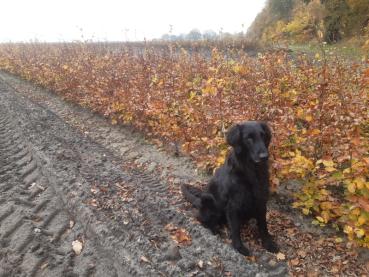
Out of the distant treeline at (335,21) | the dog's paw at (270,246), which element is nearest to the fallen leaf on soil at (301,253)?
the dog's paw at (270,246)

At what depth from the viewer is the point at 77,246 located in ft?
13.8

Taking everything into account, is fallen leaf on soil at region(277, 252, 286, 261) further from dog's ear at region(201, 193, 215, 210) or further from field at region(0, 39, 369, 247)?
dog's ear at region(201, 193, 215, 210)

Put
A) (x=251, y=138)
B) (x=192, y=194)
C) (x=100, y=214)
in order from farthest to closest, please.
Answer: (x=192, y=194)
(x=100, y=214)
(x=251, y=138)

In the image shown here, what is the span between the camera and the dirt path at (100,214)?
3.81m

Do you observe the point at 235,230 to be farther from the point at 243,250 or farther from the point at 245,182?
the point at 245,182

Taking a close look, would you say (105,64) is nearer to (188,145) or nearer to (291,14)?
(188,145)

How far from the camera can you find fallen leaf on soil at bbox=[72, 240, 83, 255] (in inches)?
163

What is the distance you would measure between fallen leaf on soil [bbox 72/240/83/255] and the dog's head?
1910 millimetres

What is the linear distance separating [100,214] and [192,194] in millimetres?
1144

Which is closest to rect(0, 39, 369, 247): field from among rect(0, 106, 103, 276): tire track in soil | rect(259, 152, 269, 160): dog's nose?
rect(259, 152, 269, 160): dog's nose

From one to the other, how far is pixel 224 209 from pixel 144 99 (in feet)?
13.6

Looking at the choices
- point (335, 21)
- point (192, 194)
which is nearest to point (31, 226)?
point (192, 194)

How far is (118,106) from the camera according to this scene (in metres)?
8.64

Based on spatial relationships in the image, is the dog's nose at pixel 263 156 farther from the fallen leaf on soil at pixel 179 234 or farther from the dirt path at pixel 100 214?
the fallen leaf on soil at pixel 179 234
